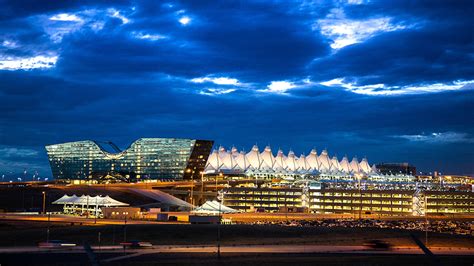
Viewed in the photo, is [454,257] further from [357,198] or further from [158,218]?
[357,198]

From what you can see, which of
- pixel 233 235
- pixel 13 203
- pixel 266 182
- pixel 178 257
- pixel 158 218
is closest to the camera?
pixel 178 257

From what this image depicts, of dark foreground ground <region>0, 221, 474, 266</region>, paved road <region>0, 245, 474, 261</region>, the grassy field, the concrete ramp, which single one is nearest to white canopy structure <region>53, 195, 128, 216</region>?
the concrete ramp

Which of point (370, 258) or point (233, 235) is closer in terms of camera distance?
point (370, 258)

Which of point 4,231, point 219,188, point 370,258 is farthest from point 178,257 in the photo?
point 219,188

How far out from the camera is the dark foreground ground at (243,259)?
40.3 meters

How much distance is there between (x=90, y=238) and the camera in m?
58.1

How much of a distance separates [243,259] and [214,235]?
69.1 feet

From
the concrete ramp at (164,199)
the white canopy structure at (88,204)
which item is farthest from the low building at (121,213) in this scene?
the concrete ramp at (164,199)

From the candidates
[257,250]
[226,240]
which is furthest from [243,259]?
[226,240]

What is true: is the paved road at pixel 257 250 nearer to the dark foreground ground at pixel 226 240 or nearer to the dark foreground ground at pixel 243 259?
the dark foreground ground at pixel 226 240

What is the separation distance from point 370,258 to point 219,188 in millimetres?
136444

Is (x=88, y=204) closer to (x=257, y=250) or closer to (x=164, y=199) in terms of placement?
(x=164, y=199)

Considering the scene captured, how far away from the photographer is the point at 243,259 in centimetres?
4206

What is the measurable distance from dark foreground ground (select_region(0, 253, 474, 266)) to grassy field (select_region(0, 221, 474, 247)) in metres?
10.9
